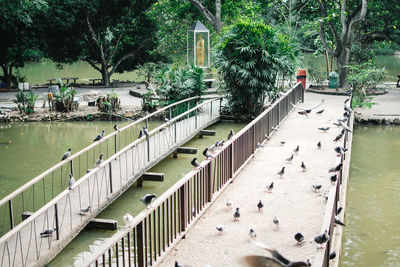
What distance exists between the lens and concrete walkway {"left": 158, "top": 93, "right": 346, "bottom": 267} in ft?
19.8

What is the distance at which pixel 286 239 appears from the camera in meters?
6.39

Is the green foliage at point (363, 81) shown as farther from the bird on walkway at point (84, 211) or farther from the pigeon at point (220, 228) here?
the pigeon at point (220, 228)

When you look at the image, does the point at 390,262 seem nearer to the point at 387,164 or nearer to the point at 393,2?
the point at 387,164

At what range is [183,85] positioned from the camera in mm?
17719

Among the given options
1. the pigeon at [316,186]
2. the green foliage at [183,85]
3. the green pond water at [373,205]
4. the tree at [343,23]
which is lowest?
the green pond water at [373,205]

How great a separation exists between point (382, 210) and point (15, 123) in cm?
1420

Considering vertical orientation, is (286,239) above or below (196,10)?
below

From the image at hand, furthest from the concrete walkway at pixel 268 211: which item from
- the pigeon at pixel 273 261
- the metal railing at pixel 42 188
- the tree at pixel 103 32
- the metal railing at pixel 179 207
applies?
the tree at pixel 103 32

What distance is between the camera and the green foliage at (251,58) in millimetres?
16281

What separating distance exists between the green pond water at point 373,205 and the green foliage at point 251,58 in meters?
3.65

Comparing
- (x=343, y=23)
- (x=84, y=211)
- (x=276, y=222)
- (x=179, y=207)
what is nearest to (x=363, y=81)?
(x=343, y=23)

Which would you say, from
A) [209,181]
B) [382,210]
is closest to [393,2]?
[382,210]

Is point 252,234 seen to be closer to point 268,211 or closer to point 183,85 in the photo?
point 268,211

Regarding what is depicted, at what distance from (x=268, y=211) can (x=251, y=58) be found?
9754 mm
